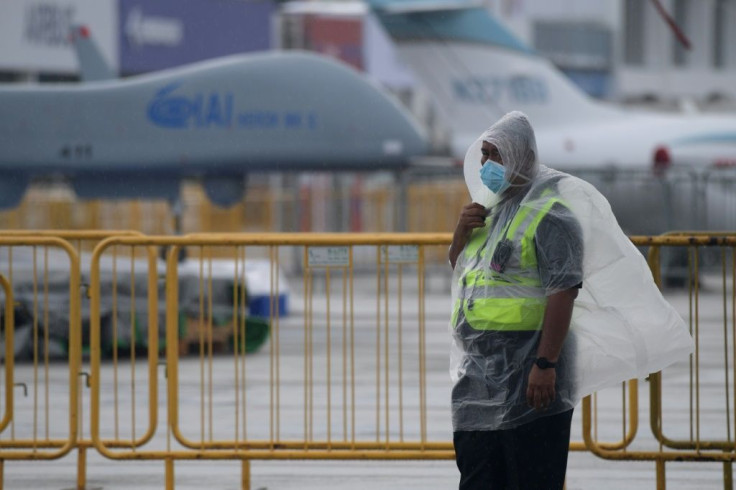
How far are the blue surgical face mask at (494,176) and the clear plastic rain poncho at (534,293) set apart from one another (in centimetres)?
2

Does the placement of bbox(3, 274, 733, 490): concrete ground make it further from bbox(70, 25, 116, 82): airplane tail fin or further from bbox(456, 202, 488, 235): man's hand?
bbox(70, 25, 116, 82): airplane tail fin

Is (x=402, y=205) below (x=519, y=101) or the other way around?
below

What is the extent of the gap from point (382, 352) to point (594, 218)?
8.95 m

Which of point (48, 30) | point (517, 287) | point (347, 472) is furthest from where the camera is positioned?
point (48, 30)

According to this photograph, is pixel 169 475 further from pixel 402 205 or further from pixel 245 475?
pixel 402 205

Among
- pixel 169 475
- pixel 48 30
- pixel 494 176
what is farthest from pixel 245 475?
pixel 48 30

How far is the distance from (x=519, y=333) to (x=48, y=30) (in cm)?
2796

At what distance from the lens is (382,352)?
14086 millimetres

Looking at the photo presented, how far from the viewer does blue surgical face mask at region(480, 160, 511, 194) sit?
5.17 metres

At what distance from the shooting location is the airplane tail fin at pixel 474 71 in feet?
84.3

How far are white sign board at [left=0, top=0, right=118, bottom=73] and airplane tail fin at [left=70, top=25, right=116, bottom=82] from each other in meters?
13.7

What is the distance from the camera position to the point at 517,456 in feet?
16.9

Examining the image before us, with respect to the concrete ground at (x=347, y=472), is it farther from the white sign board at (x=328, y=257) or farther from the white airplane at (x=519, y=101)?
the white airplane at (x=519, y=101)

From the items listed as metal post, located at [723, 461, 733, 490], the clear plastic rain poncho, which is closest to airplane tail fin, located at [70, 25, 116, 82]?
metal post, located at [723, 461, 733, 490]
